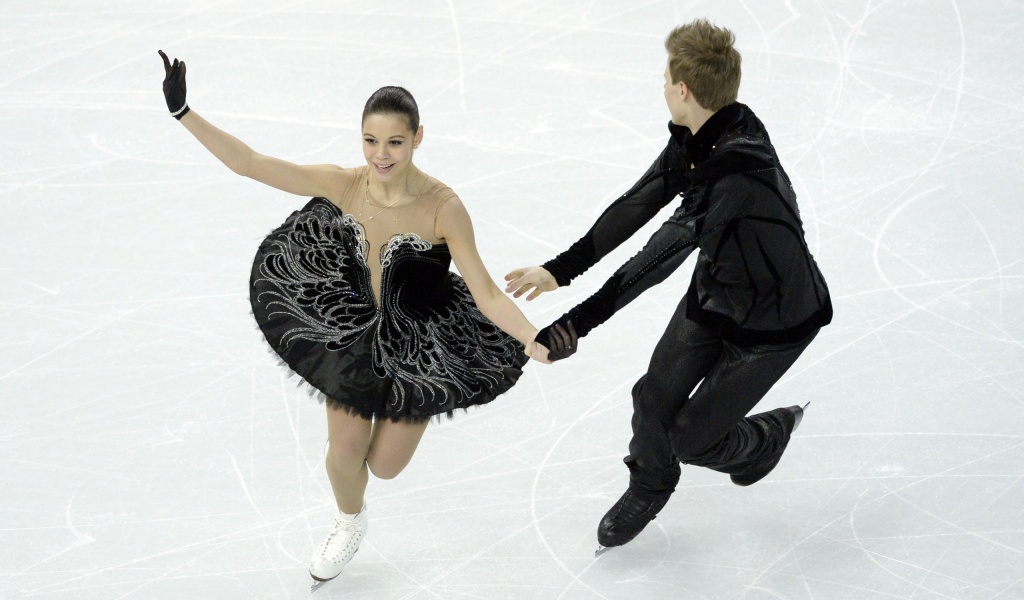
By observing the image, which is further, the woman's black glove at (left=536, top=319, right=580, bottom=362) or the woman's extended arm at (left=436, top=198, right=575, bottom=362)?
the woman's extended arm at (left=436, top=198, right=575, bottom=362)

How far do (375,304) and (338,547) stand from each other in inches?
29.3

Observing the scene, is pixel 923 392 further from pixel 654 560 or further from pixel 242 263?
pixel 242 263

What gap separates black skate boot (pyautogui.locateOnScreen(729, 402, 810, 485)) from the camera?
3.97m

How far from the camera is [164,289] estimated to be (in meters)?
5.11

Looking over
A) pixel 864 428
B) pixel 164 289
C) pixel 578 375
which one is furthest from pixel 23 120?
pixel 864 428

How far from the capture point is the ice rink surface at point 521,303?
3840 millimetres

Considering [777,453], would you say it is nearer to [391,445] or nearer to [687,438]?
[687,438]

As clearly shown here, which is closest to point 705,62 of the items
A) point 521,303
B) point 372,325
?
point 372,325

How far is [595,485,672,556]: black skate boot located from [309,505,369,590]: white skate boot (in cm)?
75

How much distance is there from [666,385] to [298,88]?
11.8 feet

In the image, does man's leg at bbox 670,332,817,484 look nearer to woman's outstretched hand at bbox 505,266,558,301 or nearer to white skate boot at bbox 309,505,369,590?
woman's outstretched hand at bbox 505,266,558,301

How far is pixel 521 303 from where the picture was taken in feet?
16.9

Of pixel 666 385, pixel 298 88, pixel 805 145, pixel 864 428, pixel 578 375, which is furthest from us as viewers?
pixel 298 88

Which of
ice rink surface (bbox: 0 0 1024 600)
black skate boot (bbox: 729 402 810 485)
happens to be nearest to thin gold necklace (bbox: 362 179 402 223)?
ice rink surface (bbox: 0 0 1024 600)
